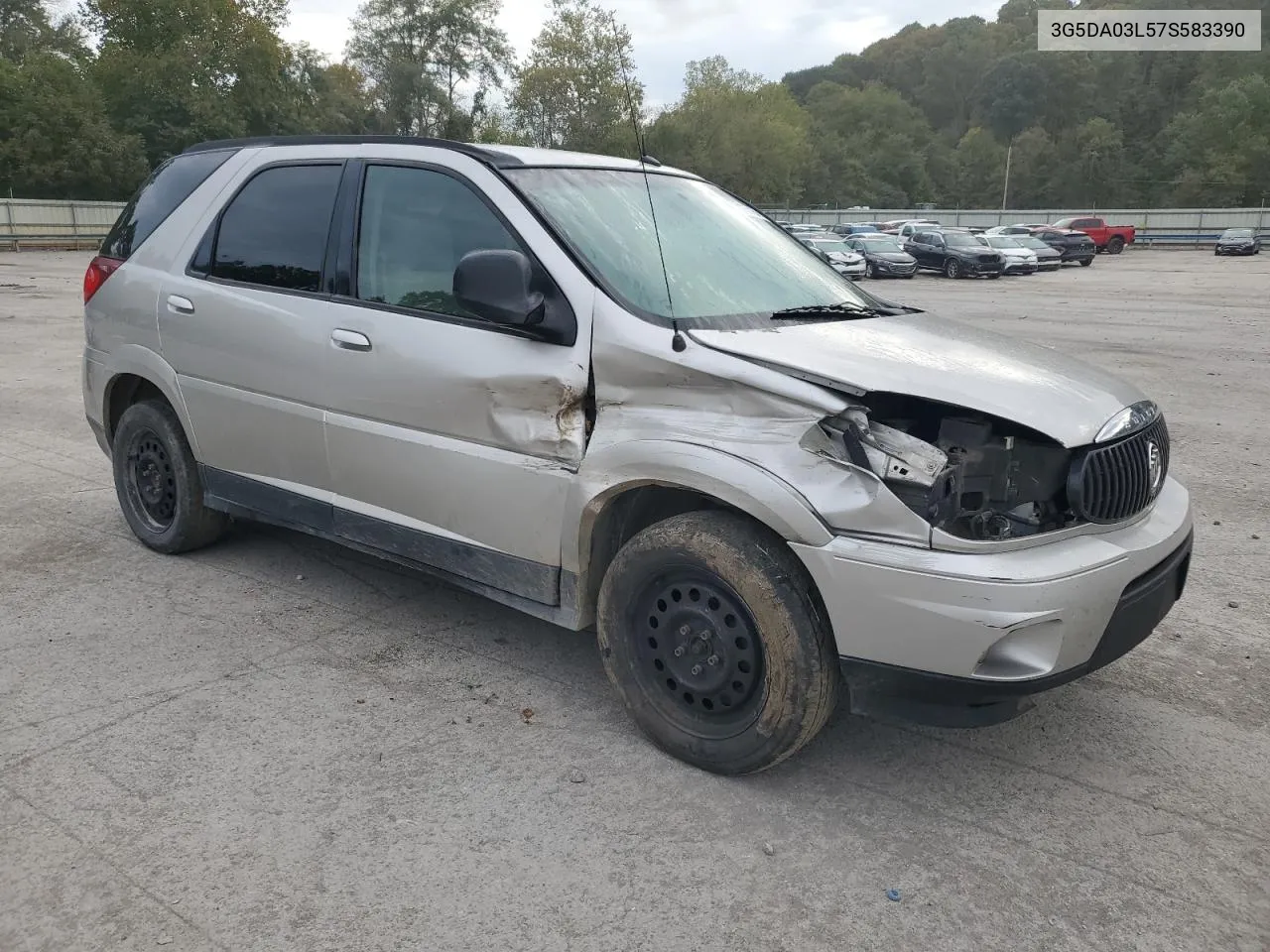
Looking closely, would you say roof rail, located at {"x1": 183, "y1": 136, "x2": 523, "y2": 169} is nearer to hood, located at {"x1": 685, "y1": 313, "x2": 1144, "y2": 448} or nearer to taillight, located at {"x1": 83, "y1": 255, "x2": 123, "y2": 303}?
taillight, located at {"x1": 83, "y1": 255, "x2": 123, "y2": 303}

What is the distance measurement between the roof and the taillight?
36.5 inches

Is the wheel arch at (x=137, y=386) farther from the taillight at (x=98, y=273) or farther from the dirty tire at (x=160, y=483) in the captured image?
the taillight at (x=98, y=273)

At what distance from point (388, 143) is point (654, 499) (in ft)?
5.88

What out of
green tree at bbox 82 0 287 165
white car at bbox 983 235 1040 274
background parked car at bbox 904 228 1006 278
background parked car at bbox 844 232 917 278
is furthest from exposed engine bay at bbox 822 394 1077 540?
green tree at bbox 82 0 287 165

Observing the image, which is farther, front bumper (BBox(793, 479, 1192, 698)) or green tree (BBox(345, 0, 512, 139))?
green tree (BBox(345, 0, 512, 139))

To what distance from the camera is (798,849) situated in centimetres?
282

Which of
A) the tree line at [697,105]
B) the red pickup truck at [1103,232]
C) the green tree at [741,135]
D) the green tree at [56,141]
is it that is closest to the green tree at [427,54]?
the tree line at [697,105]

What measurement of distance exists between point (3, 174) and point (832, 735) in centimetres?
5367

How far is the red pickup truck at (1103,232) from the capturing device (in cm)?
4656

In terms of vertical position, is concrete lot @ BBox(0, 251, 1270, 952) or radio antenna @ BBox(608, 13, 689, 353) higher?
radio antenna @ BBox(608, 13, 689, 353)

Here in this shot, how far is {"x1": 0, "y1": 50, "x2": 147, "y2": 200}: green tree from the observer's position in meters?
46.3

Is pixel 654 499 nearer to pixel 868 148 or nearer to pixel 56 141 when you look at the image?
pixel 56 141

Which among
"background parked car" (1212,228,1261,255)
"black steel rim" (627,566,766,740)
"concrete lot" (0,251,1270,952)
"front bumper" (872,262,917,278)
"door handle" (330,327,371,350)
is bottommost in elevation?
"concrete lot" (0,251,1270,952)

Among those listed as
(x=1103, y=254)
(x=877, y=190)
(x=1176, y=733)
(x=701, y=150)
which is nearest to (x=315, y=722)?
(x=1176, y=733)
